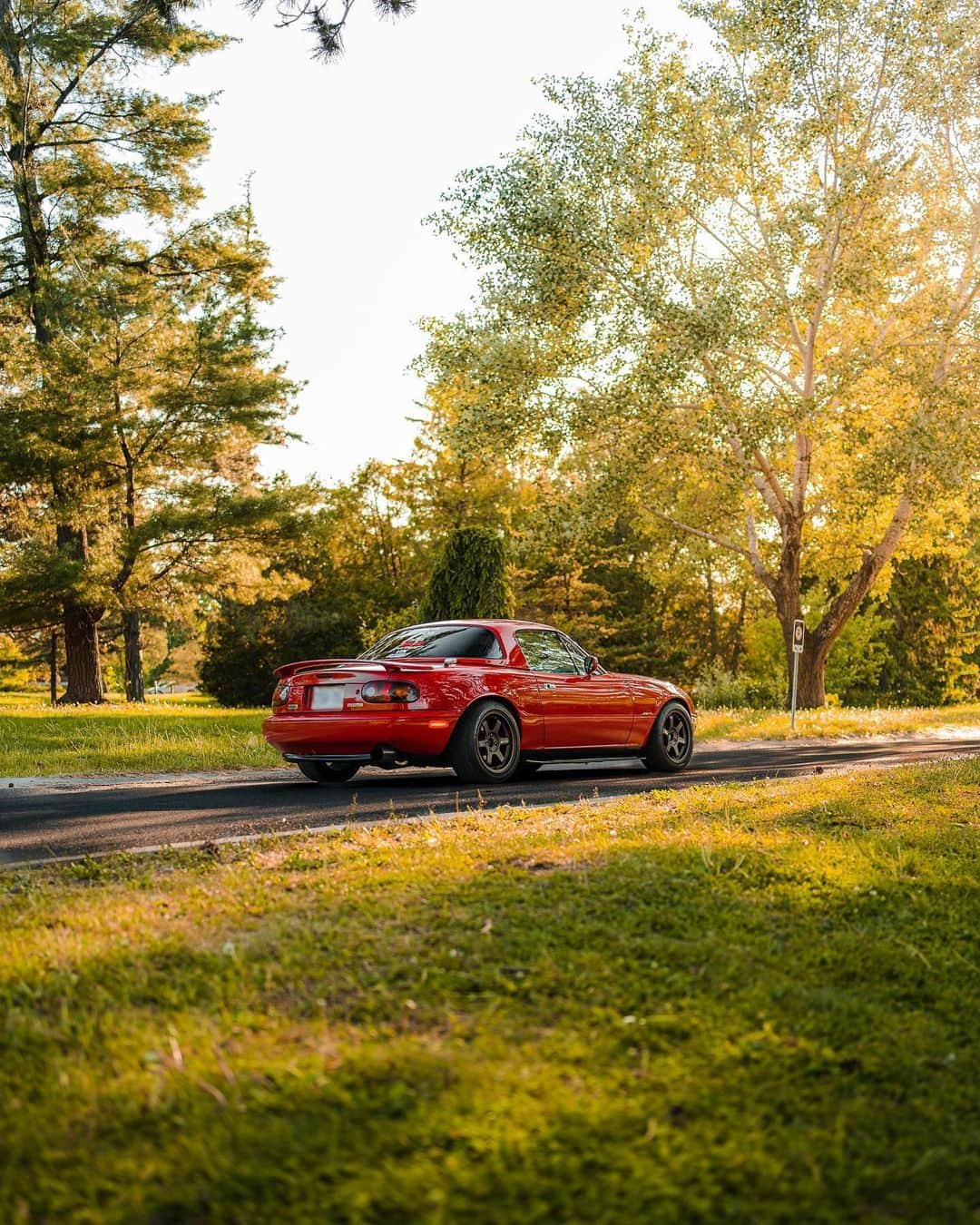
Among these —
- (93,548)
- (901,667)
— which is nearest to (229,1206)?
(93,548)

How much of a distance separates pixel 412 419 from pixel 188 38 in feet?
56.2

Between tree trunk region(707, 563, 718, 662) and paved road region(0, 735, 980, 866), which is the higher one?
tree trunk region(707, 563, 718, 662)

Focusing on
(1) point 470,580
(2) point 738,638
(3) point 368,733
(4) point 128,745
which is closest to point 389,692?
(3) point 368,733

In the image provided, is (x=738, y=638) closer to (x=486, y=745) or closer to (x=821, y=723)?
(x=821, y=723)

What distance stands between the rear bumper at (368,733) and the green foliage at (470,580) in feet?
30.8

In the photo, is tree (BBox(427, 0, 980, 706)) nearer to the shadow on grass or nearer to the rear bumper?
the rear bumper

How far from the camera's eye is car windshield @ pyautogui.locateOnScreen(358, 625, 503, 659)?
36.6ft

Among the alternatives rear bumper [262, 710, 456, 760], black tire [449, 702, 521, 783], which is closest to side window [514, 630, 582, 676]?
black tire [449, 702, 521, 783]

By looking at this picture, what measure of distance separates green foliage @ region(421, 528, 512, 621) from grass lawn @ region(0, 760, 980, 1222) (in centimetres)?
1418

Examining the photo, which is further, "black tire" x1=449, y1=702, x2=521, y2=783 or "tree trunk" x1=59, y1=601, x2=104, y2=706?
"tree trunk" x1=59, y1=601, x2=104, y2=706

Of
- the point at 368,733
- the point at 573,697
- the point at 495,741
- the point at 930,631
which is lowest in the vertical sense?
the point at 495,741

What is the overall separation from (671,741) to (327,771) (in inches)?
153

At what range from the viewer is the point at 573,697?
11.5 meters

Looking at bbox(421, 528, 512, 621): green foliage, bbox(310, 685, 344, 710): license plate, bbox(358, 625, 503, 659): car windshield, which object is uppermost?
bbox(421, 528, 512, 621): green foliage
